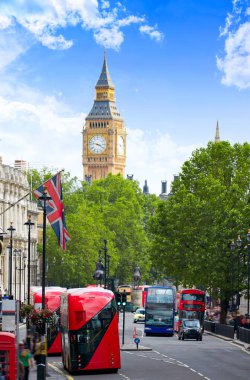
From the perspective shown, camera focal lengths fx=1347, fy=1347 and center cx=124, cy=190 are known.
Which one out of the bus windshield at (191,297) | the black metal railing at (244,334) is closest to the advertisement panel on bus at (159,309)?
the bus windshield at (191,297)

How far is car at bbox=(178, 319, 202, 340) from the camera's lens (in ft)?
313

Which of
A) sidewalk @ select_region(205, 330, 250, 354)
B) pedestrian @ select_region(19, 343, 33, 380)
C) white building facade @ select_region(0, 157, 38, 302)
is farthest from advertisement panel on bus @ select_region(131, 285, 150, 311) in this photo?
pedestrian @ select_region(19, 343, 33, 380)

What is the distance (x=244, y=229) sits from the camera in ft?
368

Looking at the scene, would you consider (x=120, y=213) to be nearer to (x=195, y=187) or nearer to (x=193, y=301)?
(x=195, y=187)

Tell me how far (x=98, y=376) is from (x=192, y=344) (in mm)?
31505

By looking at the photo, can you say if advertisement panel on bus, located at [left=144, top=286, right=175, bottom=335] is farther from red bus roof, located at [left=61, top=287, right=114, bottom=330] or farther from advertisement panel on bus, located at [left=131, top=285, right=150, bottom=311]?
advertisement panel on bus, located at [left=131, top=285, right=150, bottom=311]

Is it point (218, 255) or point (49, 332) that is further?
point (218, 255)

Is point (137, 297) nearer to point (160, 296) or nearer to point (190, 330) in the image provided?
point (160, 296)

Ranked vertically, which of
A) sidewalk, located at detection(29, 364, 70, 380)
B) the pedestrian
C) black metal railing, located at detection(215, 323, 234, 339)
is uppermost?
the pedestrian

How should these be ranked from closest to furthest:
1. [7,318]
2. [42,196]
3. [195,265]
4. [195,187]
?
1. [7,318]
2. [42,196]
3. [195,265]
4. [195,187]

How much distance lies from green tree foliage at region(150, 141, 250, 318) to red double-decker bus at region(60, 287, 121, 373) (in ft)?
177

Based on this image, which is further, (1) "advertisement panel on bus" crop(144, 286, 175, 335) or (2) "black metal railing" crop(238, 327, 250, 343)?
(1) "advertisement panel on bus" crop(144, 286, 175, 335)

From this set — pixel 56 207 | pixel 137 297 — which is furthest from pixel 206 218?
pixel 137 297

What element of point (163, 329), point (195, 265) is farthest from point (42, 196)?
point (195, 265)
